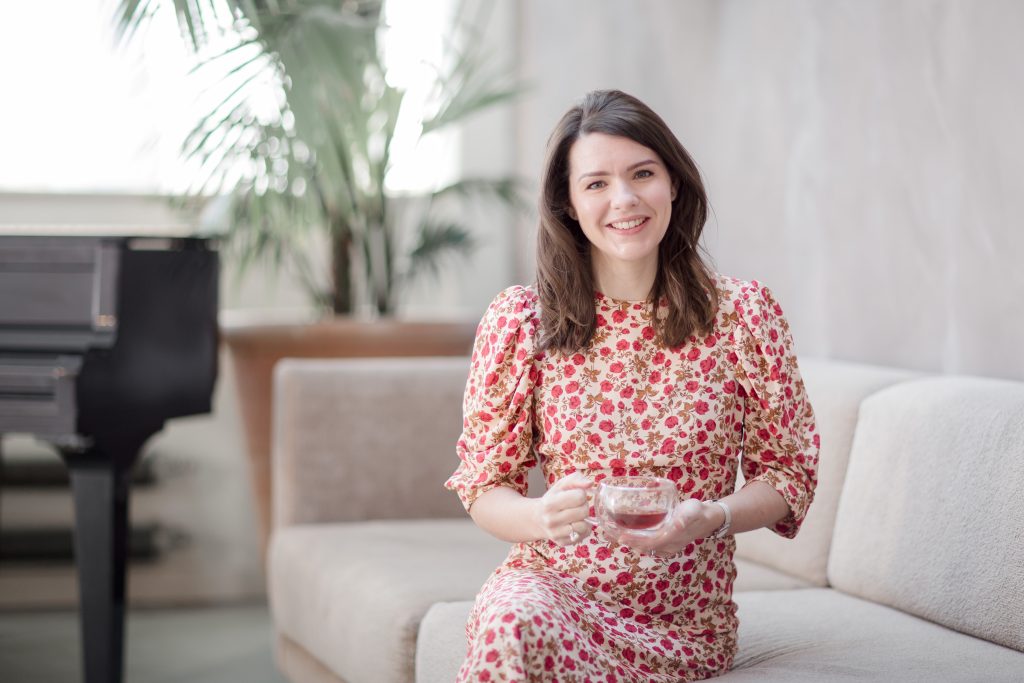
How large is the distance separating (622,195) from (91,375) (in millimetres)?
1474

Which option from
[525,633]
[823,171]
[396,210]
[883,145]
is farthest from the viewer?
[396,210]

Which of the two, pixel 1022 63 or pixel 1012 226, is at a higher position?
pixel 1022 63

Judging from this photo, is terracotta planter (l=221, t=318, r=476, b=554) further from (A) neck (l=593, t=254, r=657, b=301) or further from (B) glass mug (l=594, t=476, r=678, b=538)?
(B) glass mug (l=594, t=476, r=678, b=538)

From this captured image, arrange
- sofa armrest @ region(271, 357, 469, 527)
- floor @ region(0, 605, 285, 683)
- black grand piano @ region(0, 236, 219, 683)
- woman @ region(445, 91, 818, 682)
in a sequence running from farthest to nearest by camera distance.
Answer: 1. floor @ region(0, 605, 285, 683)
2. sofa armrest @ region(271, 357, 469, 527)
3. black grand piano @ region(0, 236, 219, 683)
4. woman @ region(445, 91, 818, 682)

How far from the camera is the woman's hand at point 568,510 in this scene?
158cm

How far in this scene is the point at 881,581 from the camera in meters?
2.11

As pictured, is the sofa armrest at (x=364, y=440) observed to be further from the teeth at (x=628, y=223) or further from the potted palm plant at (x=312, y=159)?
Result: the teeth at (x=628, y=223)

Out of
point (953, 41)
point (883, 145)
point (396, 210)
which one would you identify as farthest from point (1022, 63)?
point (396, 210)

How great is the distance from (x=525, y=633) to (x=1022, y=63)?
1.39 metres

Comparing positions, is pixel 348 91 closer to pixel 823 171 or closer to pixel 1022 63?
pixel 823 171

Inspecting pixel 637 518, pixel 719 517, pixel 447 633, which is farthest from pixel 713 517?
pixel 447 633

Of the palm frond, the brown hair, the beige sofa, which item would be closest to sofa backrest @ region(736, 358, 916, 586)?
the beige sofa

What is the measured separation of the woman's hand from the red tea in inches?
2.4

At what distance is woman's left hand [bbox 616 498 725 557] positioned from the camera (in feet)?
5.08
